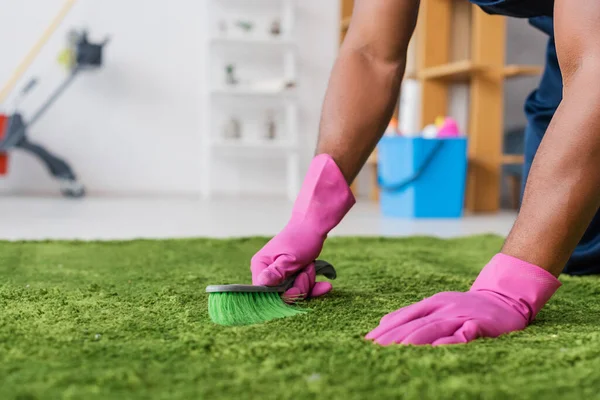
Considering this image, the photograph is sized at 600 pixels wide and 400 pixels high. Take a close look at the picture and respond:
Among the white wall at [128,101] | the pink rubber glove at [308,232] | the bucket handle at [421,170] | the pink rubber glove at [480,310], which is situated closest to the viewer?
the pink rubber glove at [480,310]

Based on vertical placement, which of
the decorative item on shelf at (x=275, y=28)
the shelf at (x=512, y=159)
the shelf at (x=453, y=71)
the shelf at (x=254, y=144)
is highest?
the decorative item on shelf at (x=275, y=28)

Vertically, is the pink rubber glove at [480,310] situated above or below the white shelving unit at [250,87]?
below

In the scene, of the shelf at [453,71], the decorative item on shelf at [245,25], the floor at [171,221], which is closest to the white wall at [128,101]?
the decorative item on shelf at [245,25]

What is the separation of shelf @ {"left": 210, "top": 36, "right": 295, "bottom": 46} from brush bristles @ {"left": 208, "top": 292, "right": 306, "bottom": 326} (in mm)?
2976

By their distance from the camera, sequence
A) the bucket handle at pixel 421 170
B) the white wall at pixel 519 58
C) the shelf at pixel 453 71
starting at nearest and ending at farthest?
the bucket handle at pixel 421 170
the shelf at pixel 453 71
the white wall at pixel 519 58

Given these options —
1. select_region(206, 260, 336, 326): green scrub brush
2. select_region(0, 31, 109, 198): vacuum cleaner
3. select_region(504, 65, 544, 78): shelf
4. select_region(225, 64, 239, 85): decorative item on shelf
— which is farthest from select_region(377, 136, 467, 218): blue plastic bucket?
select_region(206, 260, 336, 326): green scrub brush

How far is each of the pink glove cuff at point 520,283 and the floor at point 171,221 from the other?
118cm

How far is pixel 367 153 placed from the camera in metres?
0.94

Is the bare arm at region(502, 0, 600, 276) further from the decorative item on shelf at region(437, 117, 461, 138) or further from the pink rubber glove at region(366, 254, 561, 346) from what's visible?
the decorative item on shelf at region(437, 117, 461, 138)

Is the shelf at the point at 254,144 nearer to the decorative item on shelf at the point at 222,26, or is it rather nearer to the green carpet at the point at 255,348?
the decorative item on shelf at the point at 222,26

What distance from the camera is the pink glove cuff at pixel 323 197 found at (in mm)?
859

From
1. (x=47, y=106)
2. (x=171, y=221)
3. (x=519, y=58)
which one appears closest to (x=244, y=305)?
(x=171, y=221)

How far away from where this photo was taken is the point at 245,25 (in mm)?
3721

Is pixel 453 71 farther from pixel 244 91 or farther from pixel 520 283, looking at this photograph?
pixel 520 283
